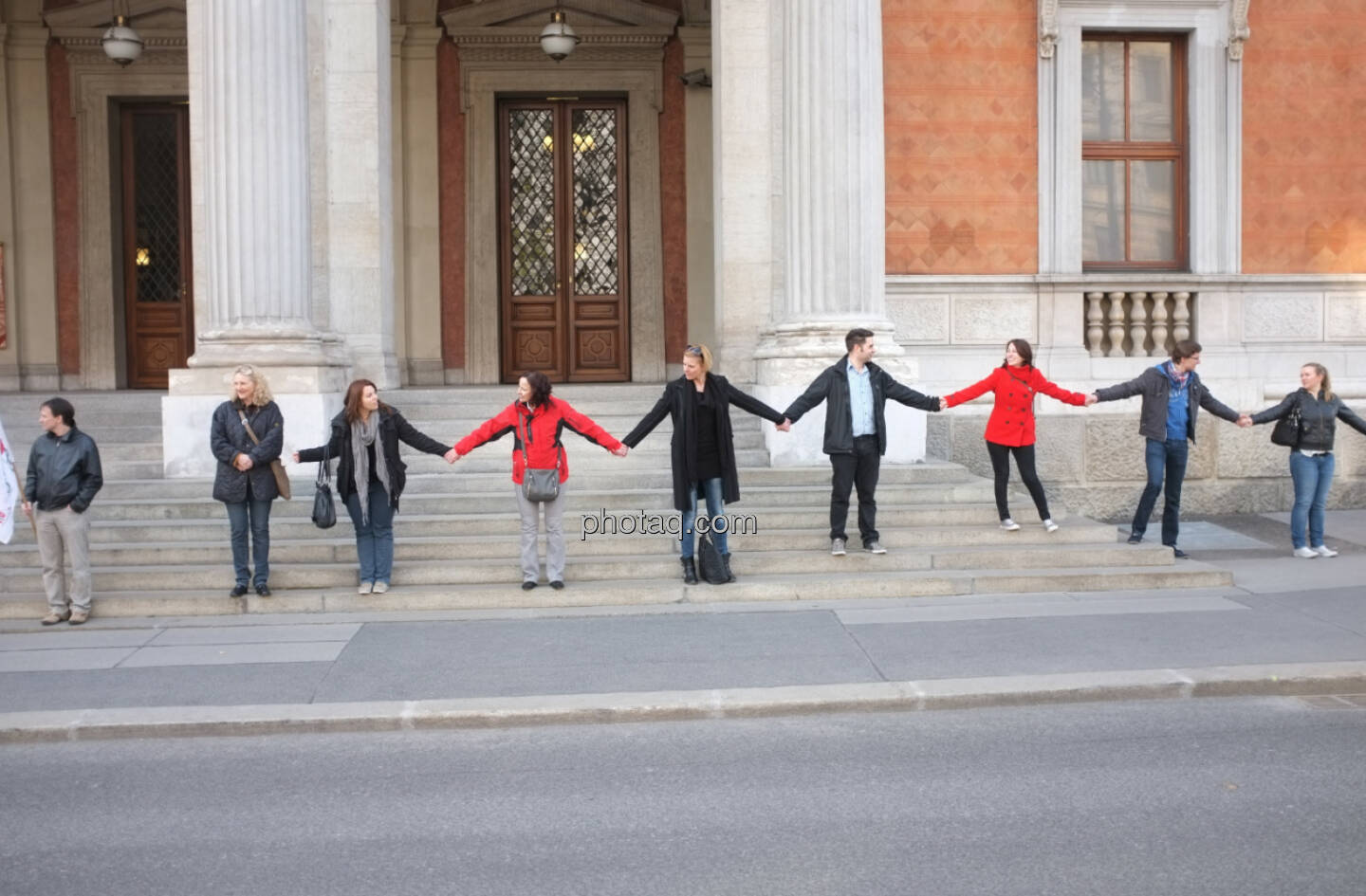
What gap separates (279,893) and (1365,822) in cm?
436

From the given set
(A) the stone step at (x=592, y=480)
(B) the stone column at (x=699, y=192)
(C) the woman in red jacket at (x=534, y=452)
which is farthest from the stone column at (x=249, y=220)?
(B) the stone column at (x=699, y=192)

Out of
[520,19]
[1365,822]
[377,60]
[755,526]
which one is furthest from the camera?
[520,19]

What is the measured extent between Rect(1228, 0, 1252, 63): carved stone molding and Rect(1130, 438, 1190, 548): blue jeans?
561 centimetres

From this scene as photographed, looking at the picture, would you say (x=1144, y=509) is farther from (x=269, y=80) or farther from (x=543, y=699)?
(x=269, y=80)

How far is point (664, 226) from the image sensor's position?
725 inches

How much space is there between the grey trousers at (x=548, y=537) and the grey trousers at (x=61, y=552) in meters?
3.22

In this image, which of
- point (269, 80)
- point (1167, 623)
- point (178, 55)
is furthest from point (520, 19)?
point (1167, 623)

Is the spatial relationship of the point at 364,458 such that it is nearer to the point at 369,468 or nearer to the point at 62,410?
the point at 369,468

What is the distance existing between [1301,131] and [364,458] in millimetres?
11416

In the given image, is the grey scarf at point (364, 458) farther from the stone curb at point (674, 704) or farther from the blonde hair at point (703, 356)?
the stone curb at point (674, 704)

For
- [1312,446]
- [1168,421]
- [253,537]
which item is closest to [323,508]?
[253,537]

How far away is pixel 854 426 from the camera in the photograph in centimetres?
1137

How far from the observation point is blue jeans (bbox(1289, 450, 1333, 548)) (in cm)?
1275

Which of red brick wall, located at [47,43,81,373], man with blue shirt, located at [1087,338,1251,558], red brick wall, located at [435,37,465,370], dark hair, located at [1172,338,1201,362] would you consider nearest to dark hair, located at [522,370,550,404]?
man with blue shirt, located at [1087,338,1251,558]
